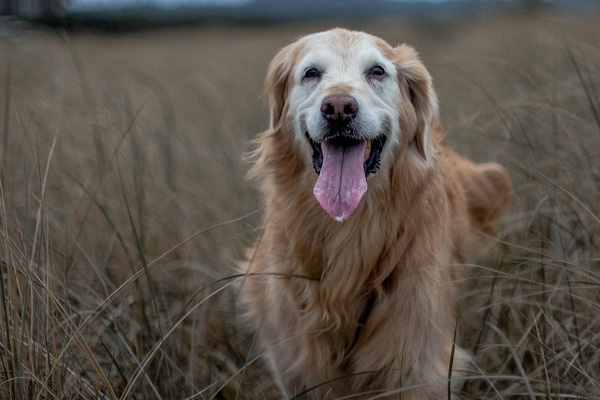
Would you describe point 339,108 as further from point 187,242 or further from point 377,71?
point 187,242

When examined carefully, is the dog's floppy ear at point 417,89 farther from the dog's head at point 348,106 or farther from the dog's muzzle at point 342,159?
the dog's muzzle at point 342,159

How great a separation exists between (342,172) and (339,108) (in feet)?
0.92

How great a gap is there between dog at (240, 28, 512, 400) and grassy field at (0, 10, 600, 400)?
0.23 m

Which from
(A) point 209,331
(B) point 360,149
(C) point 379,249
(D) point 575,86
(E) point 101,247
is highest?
(D) point 575,86

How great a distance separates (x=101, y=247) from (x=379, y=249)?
70.0 inches

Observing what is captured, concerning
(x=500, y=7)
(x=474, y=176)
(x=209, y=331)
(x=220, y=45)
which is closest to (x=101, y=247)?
(x=209, y=331)

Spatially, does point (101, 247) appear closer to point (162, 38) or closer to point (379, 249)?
point (379, 249)

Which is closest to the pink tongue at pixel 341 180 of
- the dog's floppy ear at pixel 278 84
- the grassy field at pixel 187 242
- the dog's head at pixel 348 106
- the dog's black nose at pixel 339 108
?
the dog's head at pixel 348 106

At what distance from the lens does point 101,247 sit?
358cm

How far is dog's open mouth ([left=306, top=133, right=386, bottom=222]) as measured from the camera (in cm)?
246

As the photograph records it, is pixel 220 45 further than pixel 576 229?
Yes

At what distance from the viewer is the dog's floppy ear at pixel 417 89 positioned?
2.86 meters

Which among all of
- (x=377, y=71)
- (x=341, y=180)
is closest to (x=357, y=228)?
(x=341, y=180)

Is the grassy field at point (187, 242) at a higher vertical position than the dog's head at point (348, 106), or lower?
lower
